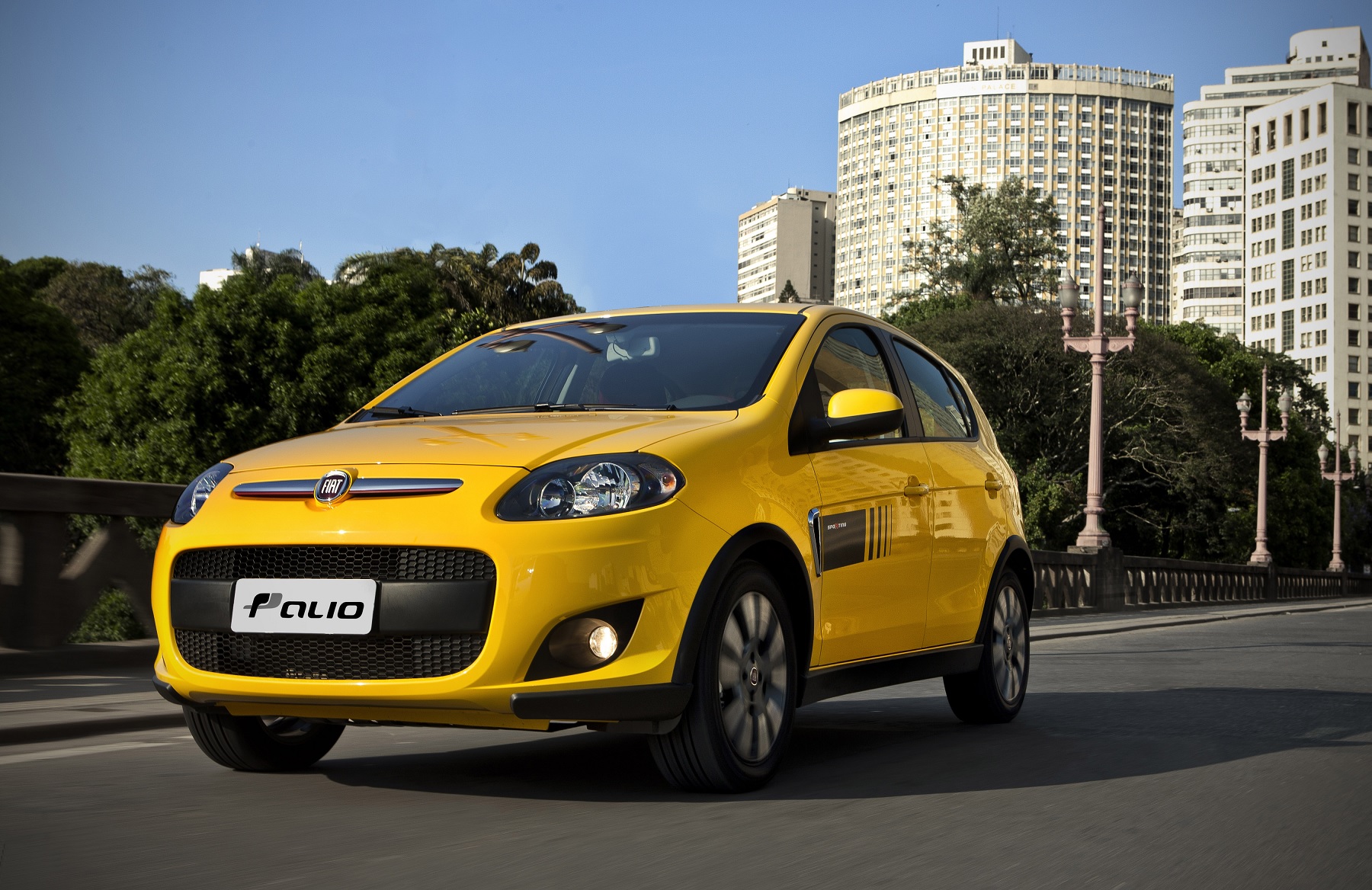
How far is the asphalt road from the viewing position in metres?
4.22

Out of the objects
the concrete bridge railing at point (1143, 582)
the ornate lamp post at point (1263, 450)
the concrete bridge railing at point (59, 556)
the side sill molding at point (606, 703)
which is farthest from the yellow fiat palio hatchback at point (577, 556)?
the ornate lamp post at point (1263, 450)

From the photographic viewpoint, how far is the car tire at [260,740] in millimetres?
5699

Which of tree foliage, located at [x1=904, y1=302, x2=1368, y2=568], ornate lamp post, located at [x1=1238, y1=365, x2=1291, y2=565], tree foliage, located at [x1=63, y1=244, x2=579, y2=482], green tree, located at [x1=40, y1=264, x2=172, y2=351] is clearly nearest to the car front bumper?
tree foliage, located at [x1=63, y1=244, x2=579, y2=482]

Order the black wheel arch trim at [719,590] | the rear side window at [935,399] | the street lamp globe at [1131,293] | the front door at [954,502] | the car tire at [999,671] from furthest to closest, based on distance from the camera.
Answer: the street lamp globe at [1131,293]
the car tire at [999,671]
the rear side window at [935,399]
the front door at [954,502]
the black wheel arch trim at [719,590]

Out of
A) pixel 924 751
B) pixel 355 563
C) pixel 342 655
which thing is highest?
pixel 355 563

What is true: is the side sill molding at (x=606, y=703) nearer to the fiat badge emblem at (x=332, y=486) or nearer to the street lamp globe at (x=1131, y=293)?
the fiat badge emblem at (x=332, y=486)

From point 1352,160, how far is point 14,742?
16296 cm

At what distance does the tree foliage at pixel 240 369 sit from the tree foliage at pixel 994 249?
94.5ft

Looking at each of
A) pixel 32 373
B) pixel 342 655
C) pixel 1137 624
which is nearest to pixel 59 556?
pixel 342 655

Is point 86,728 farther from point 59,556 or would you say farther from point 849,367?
point 849,367

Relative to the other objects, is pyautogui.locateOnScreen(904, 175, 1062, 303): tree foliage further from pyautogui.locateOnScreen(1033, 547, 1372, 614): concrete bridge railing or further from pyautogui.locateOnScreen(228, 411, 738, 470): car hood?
pyautogui.locateOnScreen(228, 411, 738, 470): car hood

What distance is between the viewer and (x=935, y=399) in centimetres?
760

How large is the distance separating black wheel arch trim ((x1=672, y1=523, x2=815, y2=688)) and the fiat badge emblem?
3.67 feet

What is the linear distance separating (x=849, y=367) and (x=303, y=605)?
2.64 metres
